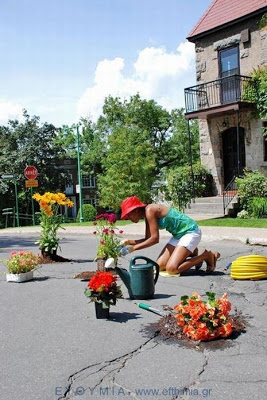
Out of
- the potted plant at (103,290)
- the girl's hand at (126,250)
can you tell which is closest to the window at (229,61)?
the girl's hand at (126,250)

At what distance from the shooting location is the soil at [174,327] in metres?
4.62

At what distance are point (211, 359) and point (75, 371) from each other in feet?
3.95

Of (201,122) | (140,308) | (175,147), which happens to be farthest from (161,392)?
(175,147)

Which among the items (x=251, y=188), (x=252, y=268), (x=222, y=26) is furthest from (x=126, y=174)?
(x=252, y=268)

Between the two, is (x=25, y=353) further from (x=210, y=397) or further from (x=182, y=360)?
(x=210, y=397)

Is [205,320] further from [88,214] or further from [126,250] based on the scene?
[88,214]

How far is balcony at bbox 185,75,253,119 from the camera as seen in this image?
1900cm

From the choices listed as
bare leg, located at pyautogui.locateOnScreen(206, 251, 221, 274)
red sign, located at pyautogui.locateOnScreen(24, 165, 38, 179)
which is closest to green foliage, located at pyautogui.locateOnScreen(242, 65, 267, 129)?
bare leg, located at pyautogui.locateOnScreen(206, 251, 221, 274)

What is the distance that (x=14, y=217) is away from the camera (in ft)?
108

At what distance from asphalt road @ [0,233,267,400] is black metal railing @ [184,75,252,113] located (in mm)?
14112

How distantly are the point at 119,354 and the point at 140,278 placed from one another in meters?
1.81

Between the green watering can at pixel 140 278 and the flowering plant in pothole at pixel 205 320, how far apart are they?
1368mm

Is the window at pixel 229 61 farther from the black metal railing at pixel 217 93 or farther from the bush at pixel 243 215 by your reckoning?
the bush at pixel 243 215

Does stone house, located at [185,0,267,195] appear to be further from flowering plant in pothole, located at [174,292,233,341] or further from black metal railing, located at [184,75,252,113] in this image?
flowering plant in pothole, located at [174,292,233,341]
